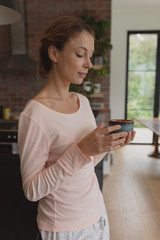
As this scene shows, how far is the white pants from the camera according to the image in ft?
2.37

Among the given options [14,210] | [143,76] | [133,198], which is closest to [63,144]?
[14,210]

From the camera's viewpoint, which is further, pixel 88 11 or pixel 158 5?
pixel 158 5

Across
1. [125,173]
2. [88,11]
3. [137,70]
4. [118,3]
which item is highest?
[118,3]

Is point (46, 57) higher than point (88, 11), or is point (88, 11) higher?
point (88, 11)

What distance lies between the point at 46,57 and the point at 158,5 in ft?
15.1

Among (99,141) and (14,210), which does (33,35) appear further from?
(99,141)

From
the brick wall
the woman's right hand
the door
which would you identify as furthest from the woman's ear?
the door

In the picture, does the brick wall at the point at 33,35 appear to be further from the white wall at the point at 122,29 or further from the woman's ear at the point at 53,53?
the woman's ear at the point at 53,53

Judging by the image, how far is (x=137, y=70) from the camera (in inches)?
200

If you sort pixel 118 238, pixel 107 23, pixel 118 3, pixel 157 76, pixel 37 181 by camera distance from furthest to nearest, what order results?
pixel 157 76
pixel 118 3
pixel 107 23
pixel 118 238
pixel 37 181

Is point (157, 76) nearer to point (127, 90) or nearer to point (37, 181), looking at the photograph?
point (127, 90)

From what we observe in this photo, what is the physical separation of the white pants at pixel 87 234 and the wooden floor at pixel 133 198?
1.31 metres

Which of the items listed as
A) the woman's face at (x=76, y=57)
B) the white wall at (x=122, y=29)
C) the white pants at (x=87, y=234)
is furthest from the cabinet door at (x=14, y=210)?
the white wall at (x=122, y=29)

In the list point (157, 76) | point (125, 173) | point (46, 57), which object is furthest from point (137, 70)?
point (46, 57)
